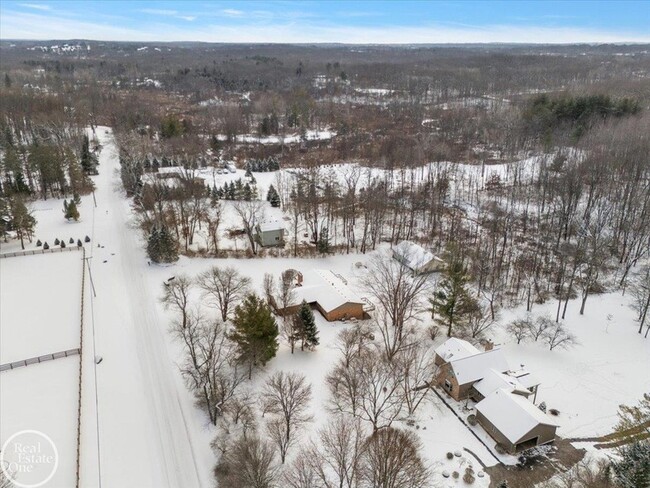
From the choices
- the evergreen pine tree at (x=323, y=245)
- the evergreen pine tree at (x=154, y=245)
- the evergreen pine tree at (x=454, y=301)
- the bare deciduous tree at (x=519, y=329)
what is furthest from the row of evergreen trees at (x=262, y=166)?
the bare deciduous tree at (x=519, y=329)

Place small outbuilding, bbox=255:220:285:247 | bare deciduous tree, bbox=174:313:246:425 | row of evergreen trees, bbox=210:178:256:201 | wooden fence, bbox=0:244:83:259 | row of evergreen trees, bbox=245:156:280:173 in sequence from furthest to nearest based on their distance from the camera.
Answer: row of evergreen trees, bbox=245:156:280:173
row of evergreen trees, bbox=210:178:256:201
small outbuilding, bbox=255:220:285:247
wooden fence, bbox=0:244:83:259
bare deciduous tree, bbox=174:313:246:425

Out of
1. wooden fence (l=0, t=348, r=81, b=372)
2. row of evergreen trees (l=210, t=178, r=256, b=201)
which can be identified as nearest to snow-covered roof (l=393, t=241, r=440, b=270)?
row of evergreen trees (l=210, t=178, r=256, b=201)

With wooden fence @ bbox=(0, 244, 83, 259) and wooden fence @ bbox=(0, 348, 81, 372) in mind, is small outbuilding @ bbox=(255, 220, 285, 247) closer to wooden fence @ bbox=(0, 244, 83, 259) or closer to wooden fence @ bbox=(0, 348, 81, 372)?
wooden fence @ bbox=(0, 244, 83, 259)

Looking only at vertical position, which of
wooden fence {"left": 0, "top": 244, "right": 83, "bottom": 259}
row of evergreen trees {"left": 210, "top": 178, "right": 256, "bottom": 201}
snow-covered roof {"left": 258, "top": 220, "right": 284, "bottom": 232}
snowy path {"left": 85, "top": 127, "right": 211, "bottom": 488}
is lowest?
snowy path {"left": 85, "top": 127, "right": 211, "bottom": 488}

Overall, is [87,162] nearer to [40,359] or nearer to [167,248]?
[167,248]

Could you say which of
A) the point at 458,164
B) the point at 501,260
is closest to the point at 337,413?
the point at 501,260

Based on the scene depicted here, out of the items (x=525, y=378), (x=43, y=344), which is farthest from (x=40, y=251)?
(x=525, y=378)

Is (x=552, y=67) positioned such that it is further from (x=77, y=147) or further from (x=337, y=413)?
(x=337, y=413)
